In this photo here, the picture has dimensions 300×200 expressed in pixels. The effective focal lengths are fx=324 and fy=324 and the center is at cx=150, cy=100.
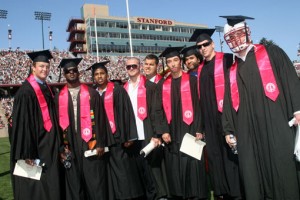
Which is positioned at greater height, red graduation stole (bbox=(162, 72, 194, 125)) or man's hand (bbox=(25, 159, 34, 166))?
red graduation stole (bbox=(162, 72, 194, 125))

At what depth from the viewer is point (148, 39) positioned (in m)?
73.7

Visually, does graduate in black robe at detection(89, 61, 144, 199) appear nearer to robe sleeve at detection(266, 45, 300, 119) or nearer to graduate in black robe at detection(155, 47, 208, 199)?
graduate in black robe at detection(155, 47, 208, 199)

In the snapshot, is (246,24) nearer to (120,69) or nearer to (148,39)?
(120,69)

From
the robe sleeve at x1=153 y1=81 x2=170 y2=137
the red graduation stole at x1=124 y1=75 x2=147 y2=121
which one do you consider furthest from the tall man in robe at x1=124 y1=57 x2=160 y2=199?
the robe sleeve at x1=153 y1=81 x2=170 y2=137

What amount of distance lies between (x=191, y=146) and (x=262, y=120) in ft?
4.06

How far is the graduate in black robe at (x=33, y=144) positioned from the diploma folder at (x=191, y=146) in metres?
1.84

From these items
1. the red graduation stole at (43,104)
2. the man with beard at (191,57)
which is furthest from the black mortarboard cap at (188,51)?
the red graduation stole at (43,104)

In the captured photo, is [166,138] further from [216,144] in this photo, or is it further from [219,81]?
[219,81]

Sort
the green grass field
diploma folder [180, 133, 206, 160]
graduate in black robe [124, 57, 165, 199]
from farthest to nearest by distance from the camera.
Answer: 1. the green grass field
2. graduate in black robe [124, 57, 165, 199]
3. diploma folder [180, 133, 206, 160]

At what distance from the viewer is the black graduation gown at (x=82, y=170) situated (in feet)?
15.9

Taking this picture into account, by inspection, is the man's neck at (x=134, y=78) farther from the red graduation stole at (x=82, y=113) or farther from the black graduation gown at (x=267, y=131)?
the black graduation gown at (x=267, y=131)

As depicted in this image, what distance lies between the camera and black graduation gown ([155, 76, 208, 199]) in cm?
478

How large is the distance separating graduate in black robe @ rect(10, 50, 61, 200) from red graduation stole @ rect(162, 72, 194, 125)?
1.73 metres

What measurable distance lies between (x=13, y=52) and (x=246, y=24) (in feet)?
137
